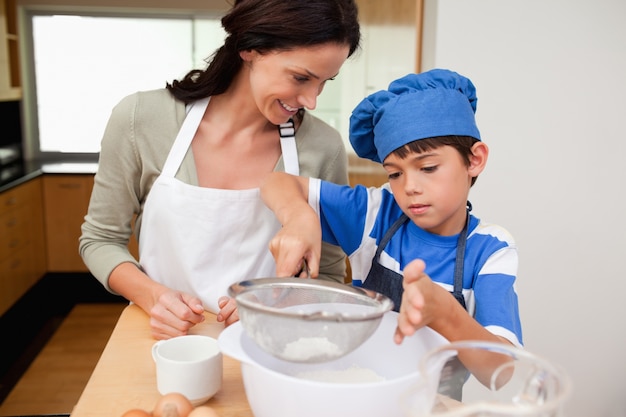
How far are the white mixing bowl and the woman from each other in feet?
1.46

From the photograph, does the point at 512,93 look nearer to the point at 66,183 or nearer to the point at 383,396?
the point at 383,396

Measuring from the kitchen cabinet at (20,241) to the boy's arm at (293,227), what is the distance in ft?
9.42

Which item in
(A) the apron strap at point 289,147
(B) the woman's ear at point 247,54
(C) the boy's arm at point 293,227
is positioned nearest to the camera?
(C) the boy's arm at point 293,227

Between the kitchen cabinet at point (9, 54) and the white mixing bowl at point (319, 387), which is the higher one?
the kitchen cabinet at point (9, 54)

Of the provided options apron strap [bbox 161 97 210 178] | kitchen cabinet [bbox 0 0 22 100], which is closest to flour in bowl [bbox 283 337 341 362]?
apron strap [bbox 161 97 210 178]

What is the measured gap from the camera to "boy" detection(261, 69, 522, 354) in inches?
38.1

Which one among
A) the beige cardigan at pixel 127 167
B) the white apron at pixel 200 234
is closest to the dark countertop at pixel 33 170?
the beige cardigan at pixel 127 167

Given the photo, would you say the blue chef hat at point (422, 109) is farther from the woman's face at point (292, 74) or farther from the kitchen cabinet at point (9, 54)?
the kitchen cabinet at point (9, 54)

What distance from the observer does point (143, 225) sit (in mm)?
1336

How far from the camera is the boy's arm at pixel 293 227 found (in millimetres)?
948

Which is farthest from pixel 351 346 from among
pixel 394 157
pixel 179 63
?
pixel 179 63

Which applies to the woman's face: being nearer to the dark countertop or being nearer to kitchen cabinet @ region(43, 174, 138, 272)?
the dark countertop

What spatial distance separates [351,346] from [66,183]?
3813 mm

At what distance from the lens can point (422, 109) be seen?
1007 millimetres
